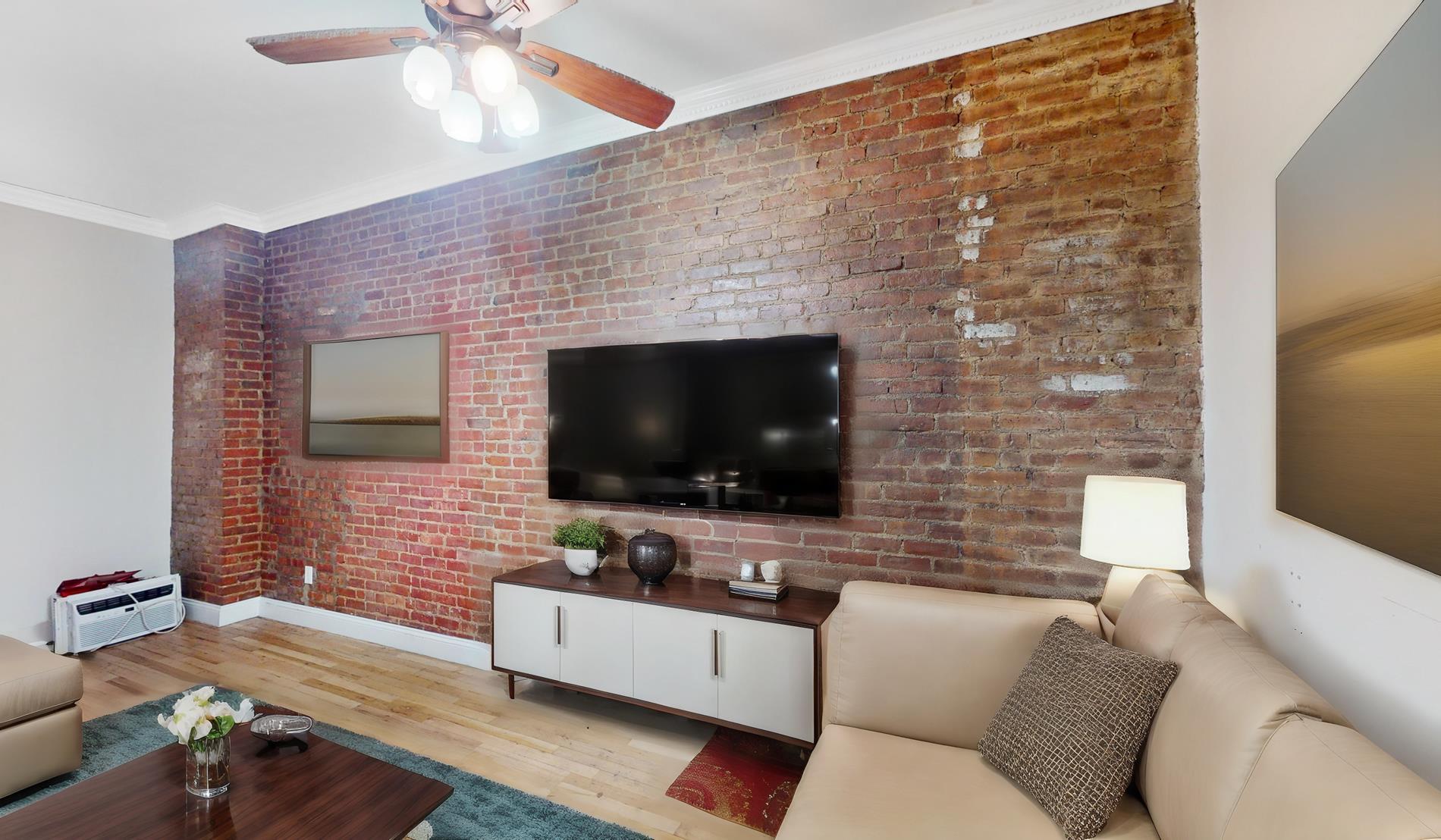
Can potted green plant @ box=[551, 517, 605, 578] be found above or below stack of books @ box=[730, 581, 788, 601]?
above

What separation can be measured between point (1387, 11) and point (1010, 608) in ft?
4.94

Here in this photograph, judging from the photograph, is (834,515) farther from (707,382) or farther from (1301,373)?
(1301,373)

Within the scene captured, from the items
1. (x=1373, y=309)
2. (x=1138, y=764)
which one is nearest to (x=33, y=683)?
(x=1138, y=764)

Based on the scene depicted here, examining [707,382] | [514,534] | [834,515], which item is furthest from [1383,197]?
[514,534]

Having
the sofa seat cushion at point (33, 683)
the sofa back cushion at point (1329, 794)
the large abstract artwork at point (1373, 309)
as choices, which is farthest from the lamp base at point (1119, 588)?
the sofa seat cushion at point (33, 683)

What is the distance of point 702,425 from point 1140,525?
5.42 ft

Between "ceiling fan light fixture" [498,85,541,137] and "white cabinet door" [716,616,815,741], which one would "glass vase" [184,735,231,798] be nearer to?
"white cabinet door" [716,616,815,741]

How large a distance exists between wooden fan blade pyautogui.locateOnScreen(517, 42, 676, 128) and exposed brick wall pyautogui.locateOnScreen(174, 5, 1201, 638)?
2.68ft

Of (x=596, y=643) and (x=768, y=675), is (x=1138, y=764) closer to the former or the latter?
(x=768, y=675)

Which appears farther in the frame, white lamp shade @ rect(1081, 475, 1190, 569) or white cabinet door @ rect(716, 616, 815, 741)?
white cabinet door @ rect(716, 616, 815, 741)

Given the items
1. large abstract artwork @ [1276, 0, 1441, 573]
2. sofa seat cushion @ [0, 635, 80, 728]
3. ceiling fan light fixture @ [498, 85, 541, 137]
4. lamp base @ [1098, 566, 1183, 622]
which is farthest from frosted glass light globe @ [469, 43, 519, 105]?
sofa seat cushion @ [0, 635, 80, 728]

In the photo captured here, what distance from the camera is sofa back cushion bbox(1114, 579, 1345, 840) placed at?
101 centimetres

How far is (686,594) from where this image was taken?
8.70ft

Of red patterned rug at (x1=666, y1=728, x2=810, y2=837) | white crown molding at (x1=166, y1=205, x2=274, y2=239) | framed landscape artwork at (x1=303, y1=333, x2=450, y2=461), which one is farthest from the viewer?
white crown molding at (x1=166, y1=205, x2=274, y2=239)
